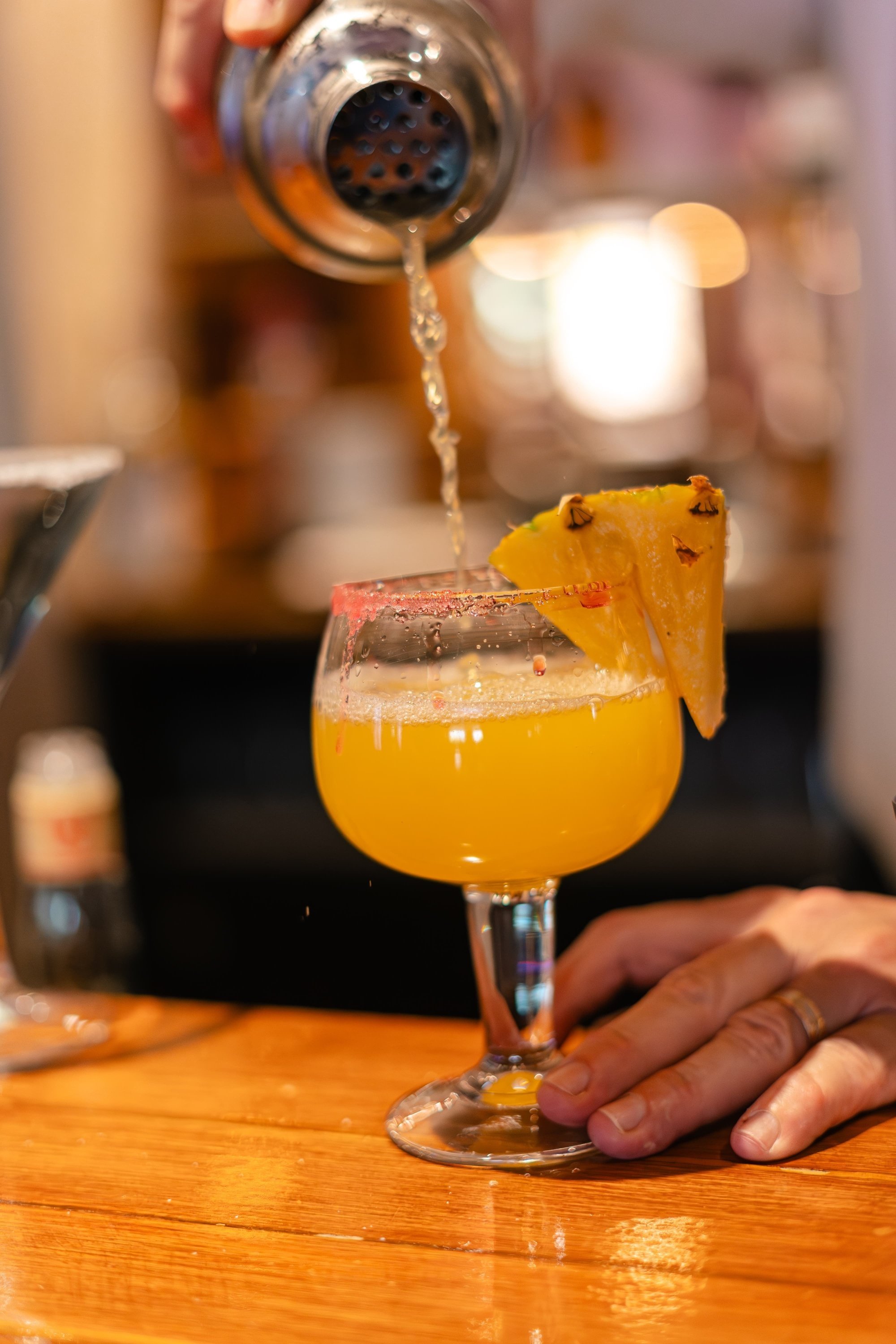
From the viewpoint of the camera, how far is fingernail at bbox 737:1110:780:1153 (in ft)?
2.39

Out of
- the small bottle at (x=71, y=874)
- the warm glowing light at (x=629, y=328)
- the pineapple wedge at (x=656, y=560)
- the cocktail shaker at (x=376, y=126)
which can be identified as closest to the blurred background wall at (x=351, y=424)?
the warm glowing light at (x=629, y=328)

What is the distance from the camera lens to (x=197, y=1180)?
0.76m

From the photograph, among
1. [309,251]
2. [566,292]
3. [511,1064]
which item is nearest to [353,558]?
[566,292]

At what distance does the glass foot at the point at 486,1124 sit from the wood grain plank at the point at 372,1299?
0.11 m

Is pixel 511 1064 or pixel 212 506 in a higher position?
pixel 212 506

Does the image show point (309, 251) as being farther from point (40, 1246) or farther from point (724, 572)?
Result: point (40, 1246)

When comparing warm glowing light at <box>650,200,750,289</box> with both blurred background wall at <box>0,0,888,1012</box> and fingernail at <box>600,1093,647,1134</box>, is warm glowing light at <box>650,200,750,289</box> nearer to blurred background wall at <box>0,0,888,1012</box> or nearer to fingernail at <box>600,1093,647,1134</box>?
blurred background wall at <box>0,0,888,1012</box>

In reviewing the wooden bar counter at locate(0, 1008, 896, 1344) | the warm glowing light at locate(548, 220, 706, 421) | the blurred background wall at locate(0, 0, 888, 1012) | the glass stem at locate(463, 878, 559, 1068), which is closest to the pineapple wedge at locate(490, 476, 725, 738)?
the glass stem at locate(463, 878, 559, 1068)

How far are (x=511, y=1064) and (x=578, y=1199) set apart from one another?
0.15m

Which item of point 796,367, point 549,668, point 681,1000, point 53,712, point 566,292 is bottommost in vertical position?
point 53,712

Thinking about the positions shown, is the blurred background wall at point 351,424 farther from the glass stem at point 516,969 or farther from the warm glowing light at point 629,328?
the glass stem at point 516,969

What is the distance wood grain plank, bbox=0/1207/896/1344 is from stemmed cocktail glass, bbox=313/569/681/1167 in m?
0.13

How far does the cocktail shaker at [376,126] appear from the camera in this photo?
97 centimetres

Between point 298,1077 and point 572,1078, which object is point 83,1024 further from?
point 572,1078
